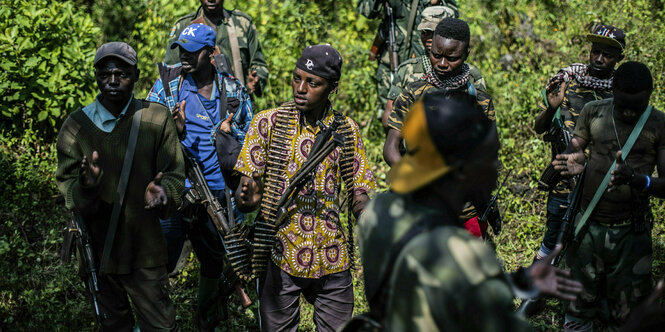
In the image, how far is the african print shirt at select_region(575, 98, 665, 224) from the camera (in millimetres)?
4879

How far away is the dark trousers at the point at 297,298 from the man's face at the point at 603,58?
116 inches

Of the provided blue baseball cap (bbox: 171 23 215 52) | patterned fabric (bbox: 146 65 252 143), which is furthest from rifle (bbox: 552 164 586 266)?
blue baseball cap (bbox: 171 23 215 52)

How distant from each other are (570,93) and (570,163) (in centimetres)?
121

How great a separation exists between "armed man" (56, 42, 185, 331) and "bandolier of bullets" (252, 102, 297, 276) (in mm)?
638

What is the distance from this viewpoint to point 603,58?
230 inches

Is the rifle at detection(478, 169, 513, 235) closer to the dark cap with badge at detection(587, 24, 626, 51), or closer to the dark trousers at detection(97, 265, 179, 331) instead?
the dark cap with badge at detection(587, 24, 626, 51)

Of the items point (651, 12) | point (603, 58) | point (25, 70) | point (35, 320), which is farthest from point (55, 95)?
Answer: point (651, 12)

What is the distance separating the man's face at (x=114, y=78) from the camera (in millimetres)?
4582

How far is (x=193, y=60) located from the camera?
18.6 ft

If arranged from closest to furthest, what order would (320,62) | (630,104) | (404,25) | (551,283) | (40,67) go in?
(551,283)
(320,62)
(630,104)
(40,67)
(404,25)

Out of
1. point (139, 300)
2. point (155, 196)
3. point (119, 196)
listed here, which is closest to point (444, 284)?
point (155, 196)

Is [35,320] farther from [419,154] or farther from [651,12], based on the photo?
[651,12]

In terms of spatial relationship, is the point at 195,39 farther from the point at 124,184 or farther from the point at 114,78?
the point at 124,184

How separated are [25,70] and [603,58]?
6.04 metres
